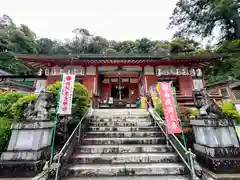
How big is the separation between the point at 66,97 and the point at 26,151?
1.65 metres

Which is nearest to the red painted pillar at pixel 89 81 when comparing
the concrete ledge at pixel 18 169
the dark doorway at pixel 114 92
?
the dark doorway at pixel 114 92

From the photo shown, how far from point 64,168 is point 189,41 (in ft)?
96.2

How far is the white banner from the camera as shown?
3.36 m

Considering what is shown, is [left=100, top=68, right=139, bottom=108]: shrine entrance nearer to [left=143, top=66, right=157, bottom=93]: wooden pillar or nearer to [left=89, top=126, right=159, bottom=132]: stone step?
[left=143, top=66, right=157, bottom=93]: wooden pillar

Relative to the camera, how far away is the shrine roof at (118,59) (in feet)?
30.0

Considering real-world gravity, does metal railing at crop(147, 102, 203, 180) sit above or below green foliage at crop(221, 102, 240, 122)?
below

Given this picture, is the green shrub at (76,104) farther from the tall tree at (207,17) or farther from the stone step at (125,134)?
the tall tree at (207,17)

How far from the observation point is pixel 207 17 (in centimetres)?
1783

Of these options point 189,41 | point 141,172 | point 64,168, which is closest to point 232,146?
point 141,172

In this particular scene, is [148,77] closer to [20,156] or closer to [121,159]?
[121,159]

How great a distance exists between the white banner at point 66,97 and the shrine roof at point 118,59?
6013mm

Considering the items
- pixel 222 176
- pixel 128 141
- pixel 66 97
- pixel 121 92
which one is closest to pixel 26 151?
pixel 66 97

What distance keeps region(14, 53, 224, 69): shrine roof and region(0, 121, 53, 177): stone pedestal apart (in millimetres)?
7279

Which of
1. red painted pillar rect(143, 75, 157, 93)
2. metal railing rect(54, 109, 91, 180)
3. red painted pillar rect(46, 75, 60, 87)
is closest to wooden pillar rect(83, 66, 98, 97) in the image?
red painted pillar rect(46, 75, 60, 87)
